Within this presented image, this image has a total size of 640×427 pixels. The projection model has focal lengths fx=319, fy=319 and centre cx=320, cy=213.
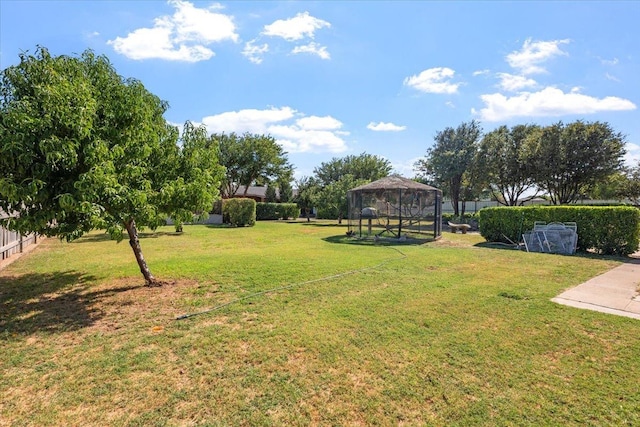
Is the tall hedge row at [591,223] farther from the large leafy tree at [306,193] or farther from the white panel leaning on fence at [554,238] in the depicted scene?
the large leafy tree at [306,193]

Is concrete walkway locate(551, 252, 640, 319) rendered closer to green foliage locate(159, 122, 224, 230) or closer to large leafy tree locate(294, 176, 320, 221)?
green foliage locate(159, 122, 224, 230)

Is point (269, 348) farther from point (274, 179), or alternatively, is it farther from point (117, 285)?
point (274, 179)

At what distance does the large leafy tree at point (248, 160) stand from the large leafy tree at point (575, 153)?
2392 centimetres

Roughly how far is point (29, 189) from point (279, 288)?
3609 mm

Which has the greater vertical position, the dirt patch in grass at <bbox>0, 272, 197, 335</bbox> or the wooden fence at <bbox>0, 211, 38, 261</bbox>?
the wooden fence at <bbox>0, 211, 38, 261</bbox>

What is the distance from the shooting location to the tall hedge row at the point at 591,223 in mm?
9406

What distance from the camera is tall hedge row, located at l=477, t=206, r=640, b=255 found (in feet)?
30.9

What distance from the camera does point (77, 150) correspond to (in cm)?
397

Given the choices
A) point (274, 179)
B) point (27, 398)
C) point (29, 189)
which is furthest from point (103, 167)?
point (274, 179)

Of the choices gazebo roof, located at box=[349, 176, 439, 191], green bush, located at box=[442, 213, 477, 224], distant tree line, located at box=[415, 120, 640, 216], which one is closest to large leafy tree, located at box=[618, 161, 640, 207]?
distant tree line, located at box=[415, 120, 640, 216]

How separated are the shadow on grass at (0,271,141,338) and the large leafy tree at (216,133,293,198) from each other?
27.2 meters

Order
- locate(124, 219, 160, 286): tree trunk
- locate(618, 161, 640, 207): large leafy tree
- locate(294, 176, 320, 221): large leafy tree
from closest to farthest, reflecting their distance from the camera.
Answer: locate(124, 219, 160, 286): tree trunk < locate(618, 161, 640, 207): large leafy tree < locate(294, 176, 320, 221): large leafy tree

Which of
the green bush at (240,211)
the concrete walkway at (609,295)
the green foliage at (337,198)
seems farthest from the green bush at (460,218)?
the concrete walkway at (609,295)

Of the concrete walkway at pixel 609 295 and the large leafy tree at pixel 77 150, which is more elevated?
the large leafy tree at pixel 77 150
